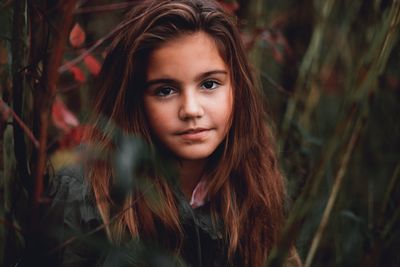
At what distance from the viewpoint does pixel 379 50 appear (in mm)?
524

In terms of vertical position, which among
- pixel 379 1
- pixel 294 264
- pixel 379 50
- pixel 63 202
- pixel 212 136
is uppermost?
pixel 379 1

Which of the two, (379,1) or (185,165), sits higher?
(379,1)

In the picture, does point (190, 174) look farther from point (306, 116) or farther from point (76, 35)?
point (306, 116)

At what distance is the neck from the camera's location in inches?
37.8

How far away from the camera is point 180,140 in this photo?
0.84 m

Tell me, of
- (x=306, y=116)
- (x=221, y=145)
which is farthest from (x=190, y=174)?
(x=306, y=116)

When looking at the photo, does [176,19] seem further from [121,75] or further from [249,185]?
[249,185]

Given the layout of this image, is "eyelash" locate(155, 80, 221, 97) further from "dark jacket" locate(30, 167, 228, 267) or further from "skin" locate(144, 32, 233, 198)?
"dark jacket" locate(30, 167, 228, 267)

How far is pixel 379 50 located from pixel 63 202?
21.5 inches

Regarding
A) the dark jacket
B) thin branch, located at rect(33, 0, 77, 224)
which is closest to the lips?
the dark jacket

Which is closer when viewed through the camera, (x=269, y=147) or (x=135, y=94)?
(x=135, y=94)

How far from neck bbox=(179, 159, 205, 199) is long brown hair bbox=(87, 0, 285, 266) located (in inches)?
1.1

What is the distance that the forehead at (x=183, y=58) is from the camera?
0.82 meters

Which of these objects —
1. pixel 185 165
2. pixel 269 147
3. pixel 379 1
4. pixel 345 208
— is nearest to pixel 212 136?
pixel 185 165
